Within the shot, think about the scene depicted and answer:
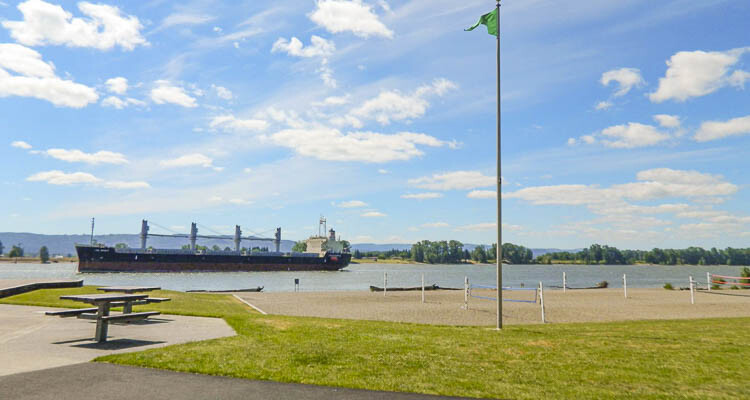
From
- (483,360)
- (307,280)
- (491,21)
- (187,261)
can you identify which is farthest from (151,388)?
(187,261)

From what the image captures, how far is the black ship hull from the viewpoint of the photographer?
316 ft

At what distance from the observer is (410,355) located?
877cm

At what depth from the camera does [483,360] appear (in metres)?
8.51

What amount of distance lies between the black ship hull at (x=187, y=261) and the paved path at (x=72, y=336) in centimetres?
9477

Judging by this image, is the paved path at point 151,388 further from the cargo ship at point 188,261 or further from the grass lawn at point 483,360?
the cargo ship at point 188,261

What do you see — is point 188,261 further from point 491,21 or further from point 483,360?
point 483,360

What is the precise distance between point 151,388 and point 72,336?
5.05 m

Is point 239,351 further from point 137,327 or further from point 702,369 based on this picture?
point 702,369

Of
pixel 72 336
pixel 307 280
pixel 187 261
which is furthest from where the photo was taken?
pixel 187 261

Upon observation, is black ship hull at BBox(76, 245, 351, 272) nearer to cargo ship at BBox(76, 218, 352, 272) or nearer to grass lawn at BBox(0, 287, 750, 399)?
cargo ship at BBox(76, 218, 352, 272)

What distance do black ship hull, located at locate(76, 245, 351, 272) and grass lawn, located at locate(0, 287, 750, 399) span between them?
327 ft

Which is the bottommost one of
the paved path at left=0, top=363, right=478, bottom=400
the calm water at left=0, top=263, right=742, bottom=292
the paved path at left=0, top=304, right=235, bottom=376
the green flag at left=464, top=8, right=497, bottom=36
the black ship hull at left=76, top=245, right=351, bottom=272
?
the calm water at left=0, top=263, right=742, bottom=292

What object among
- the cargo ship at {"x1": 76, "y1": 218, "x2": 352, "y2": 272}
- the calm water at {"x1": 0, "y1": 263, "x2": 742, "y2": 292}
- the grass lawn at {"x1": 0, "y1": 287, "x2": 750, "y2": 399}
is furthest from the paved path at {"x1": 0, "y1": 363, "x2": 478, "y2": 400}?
the cargo ship at {"x1": 76, "y1": 218, "x2": 352, "y2": 272}

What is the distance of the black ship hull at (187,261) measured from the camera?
96312 millimetres
